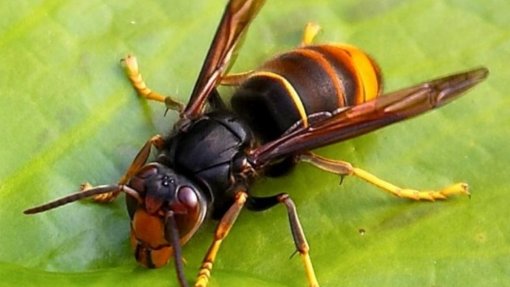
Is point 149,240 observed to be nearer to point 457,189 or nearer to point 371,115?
point 371,115

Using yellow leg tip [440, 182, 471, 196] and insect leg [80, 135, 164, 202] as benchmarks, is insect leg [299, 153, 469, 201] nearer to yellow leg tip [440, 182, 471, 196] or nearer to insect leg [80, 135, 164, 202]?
yellow leg tip [440, 182, 471, 196]

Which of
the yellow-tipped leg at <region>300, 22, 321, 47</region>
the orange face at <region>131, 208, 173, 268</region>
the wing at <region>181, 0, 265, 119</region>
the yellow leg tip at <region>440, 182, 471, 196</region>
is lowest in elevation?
the yellow leg tip at <region>440, 182, 471, 196</region>

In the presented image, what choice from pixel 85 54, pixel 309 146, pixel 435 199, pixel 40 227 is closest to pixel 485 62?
A: pixel 435 199

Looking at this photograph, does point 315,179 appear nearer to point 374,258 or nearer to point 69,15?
point 374,258

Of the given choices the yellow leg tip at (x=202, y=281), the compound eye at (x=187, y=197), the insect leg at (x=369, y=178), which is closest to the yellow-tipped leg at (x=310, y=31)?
the insect leg at (x=369, y=178)

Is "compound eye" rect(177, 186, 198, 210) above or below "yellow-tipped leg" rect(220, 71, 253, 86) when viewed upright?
below

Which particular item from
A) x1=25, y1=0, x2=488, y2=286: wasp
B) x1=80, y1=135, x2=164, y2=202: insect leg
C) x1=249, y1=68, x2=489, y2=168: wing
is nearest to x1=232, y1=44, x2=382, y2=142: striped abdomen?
x1=25, y1=0, x2=488, y2=286: wasp

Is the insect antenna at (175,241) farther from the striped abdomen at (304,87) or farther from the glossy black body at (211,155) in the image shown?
the striped abdomen at (304,87)
